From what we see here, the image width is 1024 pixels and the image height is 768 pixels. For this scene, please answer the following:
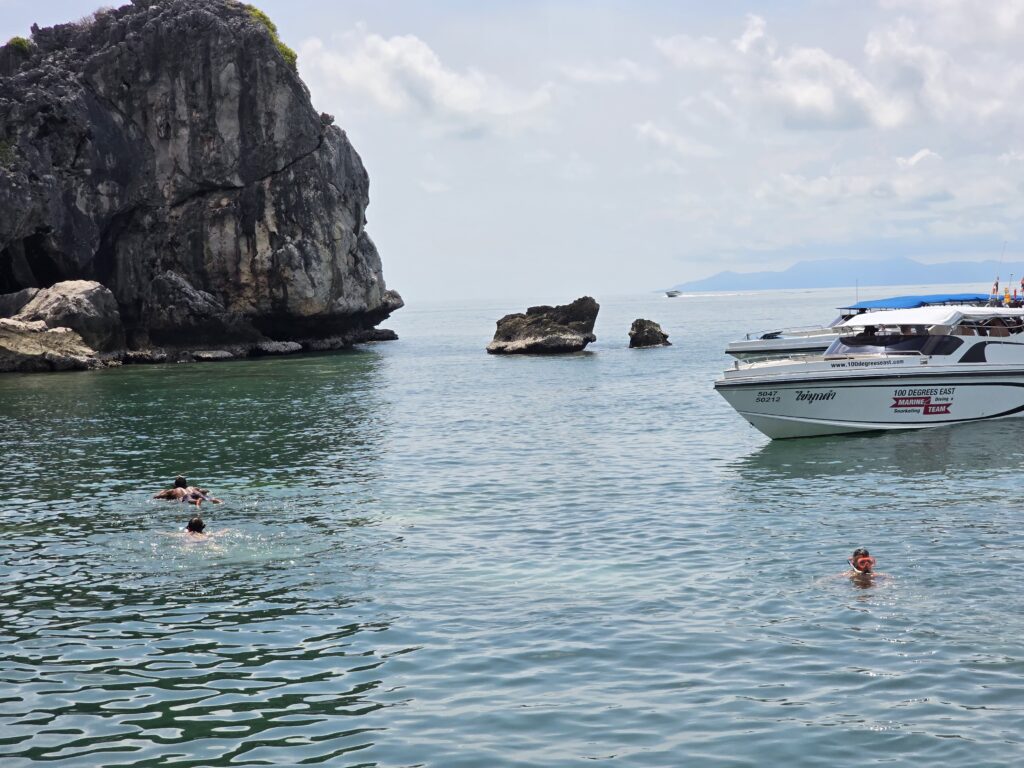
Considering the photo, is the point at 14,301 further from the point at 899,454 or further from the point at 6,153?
the point at 899,454

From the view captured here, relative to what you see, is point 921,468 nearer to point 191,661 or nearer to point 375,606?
point 375,606

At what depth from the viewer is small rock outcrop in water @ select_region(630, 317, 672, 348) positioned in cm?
8550

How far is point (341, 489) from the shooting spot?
1049 inches

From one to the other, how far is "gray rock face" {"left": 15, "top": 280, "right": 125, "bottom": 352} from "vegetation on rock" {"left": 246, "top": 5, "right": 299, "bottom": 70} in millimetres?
26053

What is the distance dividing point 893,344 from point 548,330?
4977 centimetres

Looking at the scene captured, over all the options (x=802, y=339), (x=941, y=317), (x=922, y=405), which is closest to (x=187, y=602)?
(x=922, y=405)

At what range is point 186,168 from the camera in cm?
8288

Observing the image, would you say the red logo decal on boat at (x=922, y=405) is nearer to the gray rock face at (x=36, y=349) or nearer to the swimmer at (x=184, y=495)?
the swimmer at (x=184, y=495)

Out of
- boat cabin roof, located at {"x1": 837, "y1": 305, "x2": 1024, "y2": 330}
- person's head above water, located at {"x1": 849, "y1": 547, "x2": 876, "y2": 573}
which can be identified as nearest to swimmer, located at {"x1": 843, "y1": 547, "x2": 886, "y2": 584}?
person's head above water, located at {"x1": 849, "y1": 547, "x2": 876, "y2": 573}

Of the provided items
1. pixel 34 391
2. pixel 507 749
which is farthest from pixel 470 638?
pixel 34 391

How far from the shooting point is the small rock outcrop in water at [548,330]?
8038 centimetres

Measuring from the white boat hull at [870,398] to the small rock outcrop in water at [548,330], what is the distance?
48.5 metres

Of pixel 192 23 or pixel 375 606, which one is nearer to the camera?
pixel 375 606

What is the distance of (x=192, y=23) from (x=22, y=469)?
199 feet
